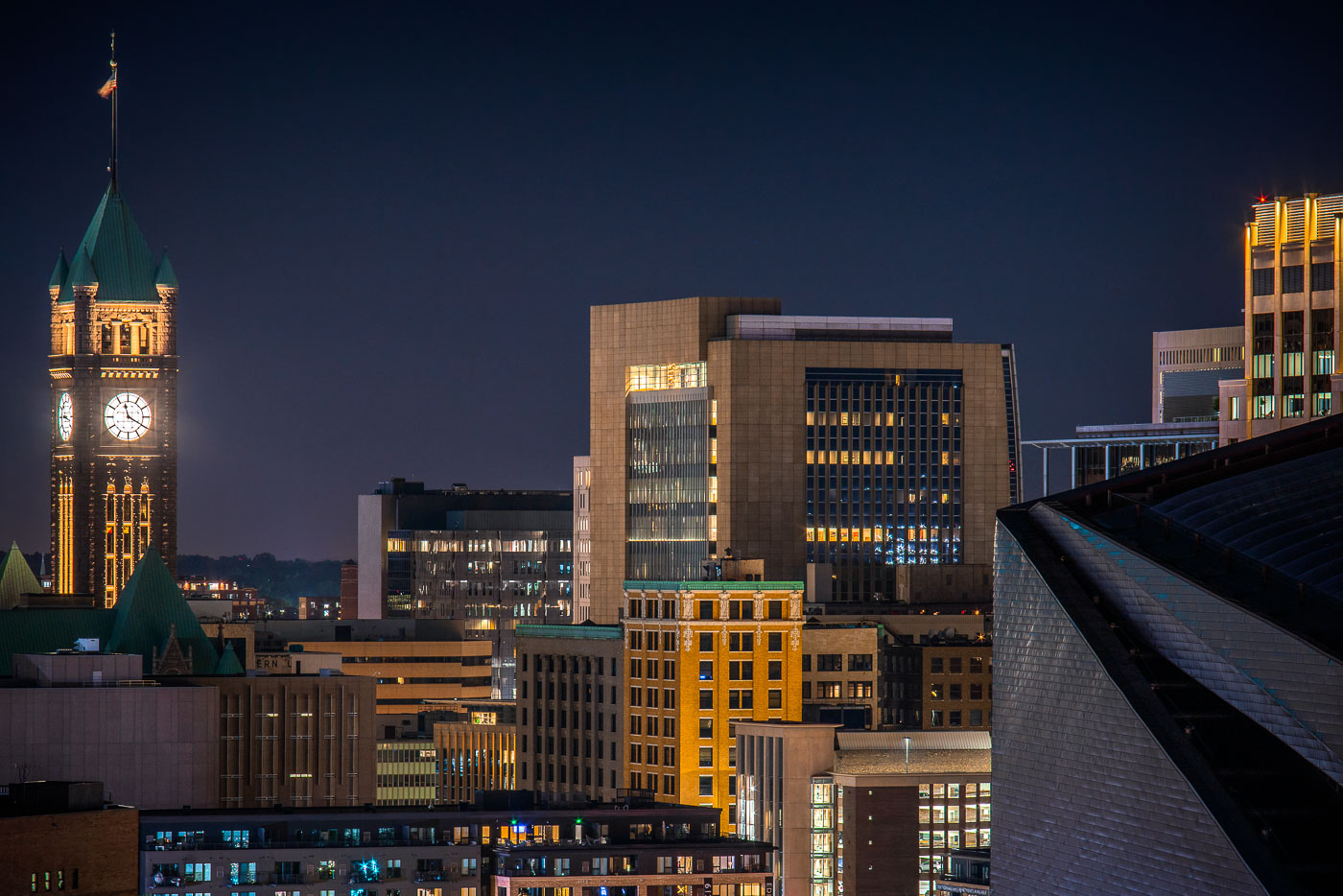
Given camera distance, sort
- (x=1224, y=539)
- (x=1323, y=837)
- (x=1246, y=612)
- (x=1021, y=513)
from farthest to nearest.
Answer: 1. (x=1021, y=513)
2. (x=1224, y=539)
3. (x=1246, y=612)
4. (x=1323, y=837)

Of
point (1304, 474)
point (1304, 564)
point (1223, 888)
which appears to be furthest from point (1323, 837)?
point (1304, 474)

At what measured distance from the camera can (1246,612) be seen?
14400cm

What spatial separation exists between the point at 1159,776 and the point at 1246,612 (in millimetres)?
9321

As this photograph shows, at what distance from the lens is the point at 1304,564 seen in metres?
149

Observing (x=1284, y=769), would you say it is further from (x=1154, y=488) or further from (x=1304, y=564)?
(x=1154, y=488)

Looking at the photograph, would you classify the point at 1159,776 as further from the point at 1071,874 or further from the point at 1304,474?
the point at 1304,474

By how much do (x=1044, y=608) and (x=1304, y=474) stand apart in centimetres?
1861

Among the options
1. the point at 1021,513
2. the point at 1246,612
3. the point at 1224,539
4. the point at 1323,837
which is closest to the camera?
the point at 1323,837

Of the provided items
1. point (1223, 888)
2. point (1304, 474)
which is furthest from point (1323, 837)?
point (1304, 474)

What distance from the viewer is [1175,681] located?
14862 centimetres

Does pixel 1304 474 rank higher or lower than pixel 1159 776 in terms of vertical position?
higher

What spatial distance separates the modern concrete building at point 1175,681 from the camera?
452 ft

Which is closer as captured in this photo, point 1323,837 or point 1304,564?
point 1323,837

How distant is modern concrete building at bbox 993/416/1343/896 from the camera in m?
138
